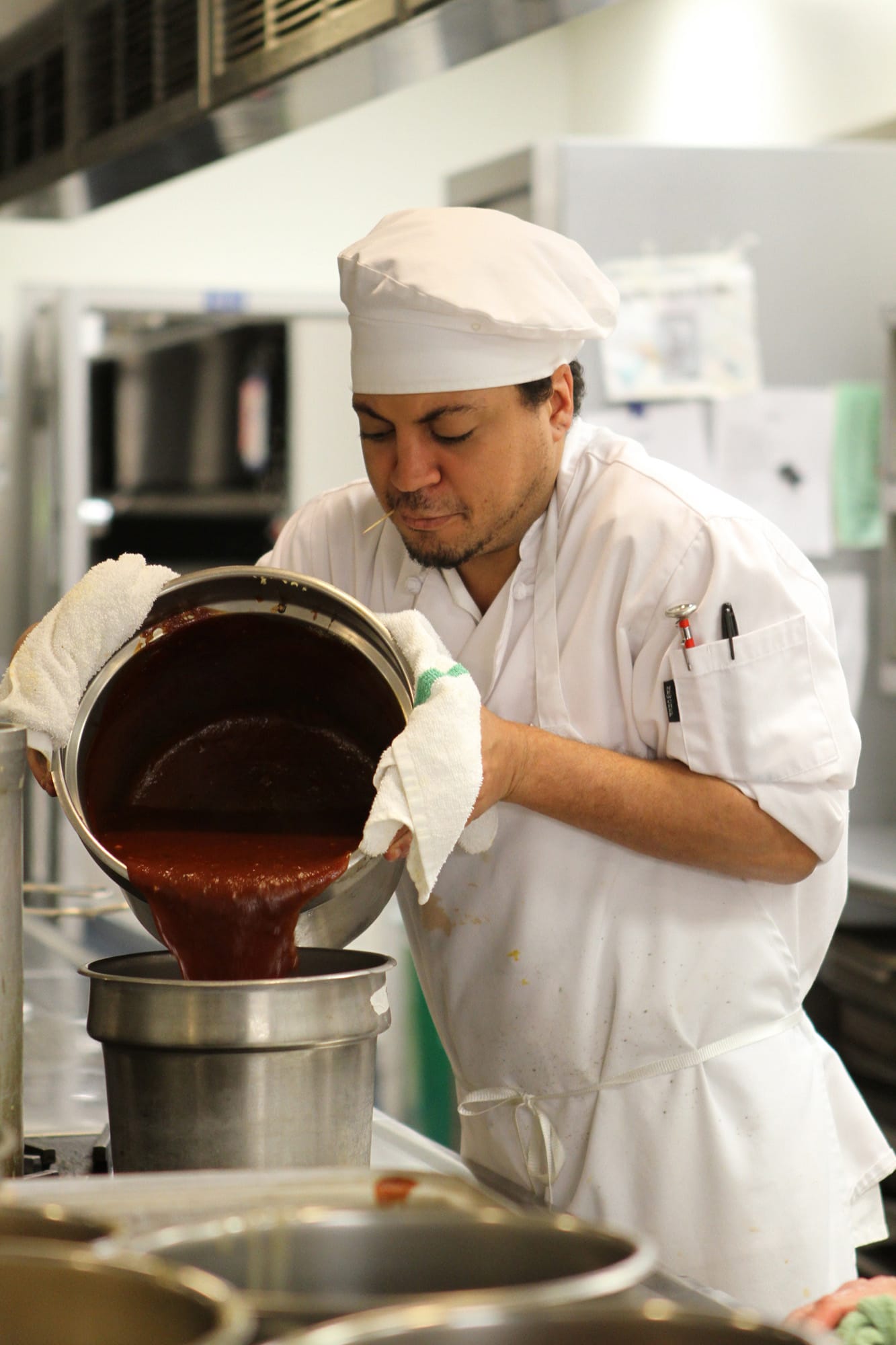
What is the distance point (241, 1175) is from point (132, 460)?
14.3 ft

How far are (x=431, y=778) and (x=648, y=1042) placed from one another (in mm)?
563

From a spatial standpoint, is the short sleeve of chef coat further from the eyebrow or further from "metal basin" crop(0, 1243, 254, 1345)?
"metal basin" crop(0, 1243, 254, 1345)

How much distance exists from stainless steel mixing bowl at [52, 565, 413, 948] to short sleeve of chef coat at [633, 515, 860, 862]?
31cm

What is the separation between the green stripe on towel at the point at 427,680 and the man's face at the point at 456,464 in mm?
356

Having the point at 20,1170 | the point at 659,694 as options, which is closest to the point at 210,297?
the point at 659,694

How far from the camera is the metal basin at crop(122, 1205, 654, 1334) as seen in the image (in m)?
0.78

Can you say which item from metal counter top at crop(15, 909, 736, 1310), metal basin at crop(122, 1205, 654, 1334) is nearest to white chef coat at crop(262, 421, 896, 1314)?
metal counter top at crop(15, 909, 736, 1310)

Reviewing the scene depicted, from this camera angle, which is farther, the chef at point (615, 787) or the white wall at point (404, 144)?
the white wall at point (404, 144)

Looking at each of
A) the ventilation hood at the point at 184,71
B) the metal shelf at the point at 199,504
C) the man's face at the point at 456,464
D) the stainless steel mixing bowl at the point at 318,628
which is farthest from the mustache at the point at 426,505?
the metal shelf at the point at 199,504

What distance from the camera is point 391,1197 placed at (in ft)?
2.84

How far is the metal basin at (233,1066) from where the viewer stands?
3.62 feet

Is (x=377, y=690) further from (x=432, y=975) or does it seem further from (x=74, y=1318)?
(x=74, y=1318)

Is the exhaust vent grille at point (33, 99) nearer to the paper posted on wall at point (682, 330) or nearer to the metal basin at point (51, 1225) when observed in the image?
the paper posted on wall at point (682, 330)

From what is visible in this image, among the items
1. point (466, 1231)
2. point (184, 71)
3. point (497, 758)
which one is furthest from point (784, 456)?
point (466, 1231)
